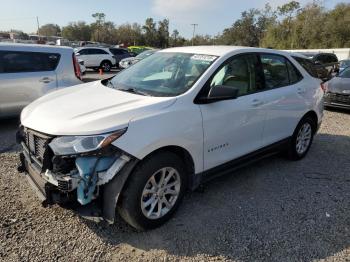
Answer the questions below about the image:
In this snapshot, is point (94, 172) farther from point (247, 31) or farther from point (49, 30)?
point (49, 30)

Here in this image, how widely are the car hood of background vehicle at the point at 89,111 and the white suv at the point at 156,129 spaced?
0.03 ft

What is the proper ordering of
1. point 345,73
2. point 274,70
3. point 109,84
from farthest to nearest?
1. point 345,73
2. point 274,70
3. point 109,84

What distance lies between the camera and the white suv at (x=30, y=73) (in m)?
6.63

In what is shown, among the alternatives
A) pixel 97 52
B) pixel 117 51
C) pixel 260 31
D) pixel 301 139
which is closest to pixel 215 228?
pixel 301 139

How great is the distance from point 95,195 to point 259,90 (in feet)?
8.10

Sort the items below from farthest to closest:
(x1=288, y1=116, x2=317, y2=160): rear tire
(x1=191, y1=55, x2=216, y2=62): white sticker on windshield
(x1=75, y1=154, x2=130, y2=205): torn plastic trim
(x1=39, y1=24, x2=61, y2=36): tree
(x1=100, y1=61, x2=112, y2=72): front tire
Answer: (x1=39, y1=24, x2=61, y2=36): tree < (x1=100, y1=61, x2=112, y2=72): front tire < (x1=288, y1=116, x2=317, y2=160): rear tire < (x1=191, y1=55, x2=216, y2=62): white sticker on windshield < (x1=75, y1=154, x2=130, y2=205): torn plastic trim

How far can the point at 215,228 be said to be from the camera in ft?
11.6

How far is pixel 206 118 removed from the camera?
11.7 feet

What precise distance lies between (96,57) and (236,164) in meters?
21.3

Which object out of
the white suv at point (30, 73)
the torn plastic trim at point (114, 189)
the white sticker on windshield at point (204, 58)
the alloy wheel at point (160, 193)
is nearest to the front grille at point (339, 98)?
the white suv at point (30, 73)

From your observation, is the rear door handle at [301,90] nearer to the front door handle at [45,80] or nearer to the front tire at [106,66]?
the front door handle at [45,80]

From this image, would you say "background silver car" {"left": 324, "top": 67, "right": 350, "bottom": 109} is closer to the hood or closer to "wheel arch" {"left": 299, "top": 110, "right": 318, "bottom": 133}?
the hood

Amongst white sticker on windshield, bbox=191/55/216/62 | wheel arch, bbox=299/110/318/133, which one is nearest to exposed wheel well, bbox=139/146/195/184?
white sticker on windshield, bbox=191/55/216/62

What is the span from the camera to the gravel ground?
311 cm
